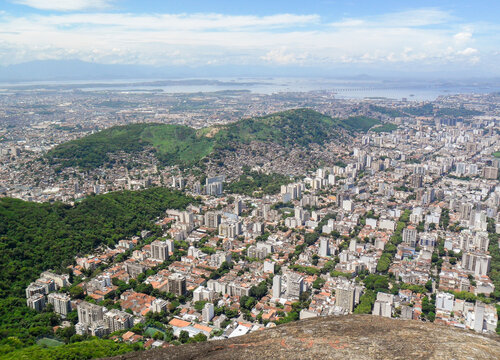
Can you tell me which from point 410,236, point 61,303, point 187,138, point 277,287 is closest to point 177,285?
point 277,287

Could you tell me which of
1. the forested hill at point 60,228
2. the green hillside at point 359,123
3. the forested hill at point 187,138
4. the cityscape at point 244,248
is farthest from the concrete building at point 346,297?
the green hillside at point 359,123

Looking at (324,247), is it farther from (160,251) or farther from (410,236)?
(160,251)

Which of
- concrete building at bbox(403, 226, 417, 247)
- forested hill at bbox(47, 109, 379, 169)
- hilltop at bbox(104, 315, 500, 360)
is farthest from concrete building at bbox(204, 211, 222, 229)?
hilltop at bbox(104, 315, 500, 360)

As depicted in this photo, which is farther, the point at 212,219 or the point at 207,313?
the point at 212,219

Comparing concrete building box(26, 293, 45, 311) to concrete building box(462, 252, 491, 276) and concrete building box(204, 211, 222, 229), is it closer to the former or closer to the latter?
concrete building box(204, 211, 222, 229)

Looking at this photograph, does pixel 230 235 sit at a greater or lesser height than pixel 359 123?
lesser

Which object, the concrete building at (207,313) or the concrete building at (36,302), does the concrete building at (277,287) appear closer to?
the concrete building at (207,313)
